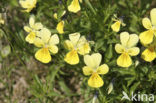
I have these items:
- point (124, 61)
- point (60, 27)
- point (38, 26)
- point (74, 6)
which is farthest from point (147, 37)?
point (38, 26)

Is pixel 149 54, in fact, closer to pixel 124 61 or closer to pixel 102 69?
pixel 124 61

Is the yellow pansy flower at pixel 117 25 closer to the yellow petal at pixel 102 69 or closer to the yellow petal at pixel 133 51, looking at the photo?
the yellow petal at pixel 133 51

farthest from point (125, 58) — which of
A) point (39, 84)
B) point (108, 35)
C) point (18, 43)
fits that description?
point (18, 43)

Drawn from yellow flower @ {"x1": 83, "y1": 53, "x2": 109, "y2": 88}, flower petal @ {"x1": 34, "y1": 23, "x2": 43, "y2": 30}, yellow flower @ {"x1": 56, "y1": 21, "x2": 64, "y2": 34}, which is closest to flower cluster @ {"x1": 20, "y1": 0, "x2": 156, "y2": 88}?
yellow flower @ {"x1": 83, "y1": 53, "x2": 109, "y2": 88}

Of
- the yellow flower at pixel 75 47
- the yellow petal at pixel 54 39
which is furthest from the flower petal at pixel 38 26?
the yellow flower at pixel 75 47

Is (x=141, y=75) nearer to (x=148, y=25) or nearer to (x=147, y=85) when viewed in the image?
(x=147, y=85)

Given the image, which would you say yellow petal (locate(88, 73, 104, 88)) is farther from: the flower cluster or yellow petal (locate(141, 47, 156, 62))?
yellow petal (locate(141, 47, 156, 62))
